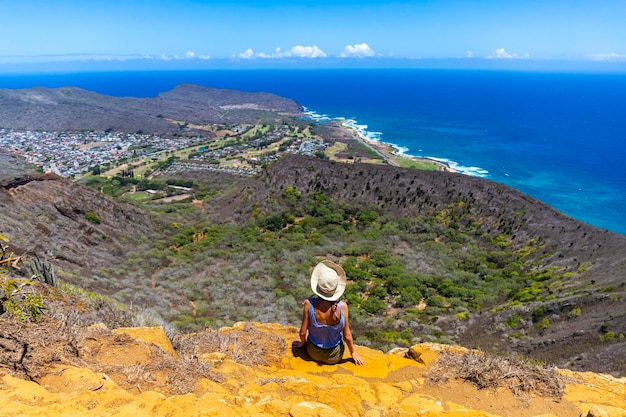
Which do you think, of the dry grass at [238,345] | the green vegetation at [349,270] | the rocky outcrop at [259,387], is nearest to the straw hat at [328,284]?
the rocky outcrop at [259,387]

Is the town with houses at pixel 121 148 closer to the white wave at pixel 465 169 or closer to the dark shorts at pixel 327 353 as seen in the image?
the white wave at pixel 465 169

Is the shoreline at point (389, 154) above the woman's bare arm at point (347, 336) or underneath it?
underneath

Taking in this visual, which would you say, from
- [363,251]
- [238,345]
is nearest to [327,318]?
[238,345]

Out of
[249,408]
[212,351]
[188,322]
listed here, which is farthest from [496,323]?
[249,408]

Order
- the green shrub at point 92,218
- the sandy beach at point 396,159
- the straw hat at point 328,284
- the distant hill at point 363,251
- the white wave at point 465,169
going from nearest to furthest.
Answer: the straw hat at point 328,284 < the distant hill at point 363,251 < the green shrub at point 92,218 < the white wave at point 465,169 < the sandy beach at point 396,159

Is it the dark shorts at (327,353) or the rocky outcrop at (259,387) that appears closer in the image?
the rocky outcrop at (259,387)

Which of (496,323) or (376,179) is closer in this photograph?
(496,323)

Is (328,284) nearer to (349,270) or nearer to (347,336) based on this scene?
(347,336)

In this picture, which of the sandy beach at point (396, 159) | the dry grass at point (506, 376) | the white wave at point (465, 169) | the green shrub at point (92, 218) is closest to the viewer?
the dry grass at point (506, 376)

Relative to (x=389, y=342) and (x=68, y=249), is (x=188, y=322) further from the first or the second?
(x=68, y=249)
